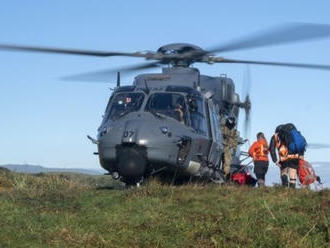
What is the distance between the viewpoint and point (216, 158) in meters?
17.2

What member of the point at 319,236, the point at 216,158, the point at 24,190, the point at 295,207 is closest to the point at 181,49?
the point at 216,158

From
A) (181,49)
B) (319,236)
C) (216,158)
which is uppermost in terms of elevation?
(181,49)

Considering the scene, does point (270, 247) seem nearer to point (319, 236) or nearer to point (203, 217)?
point (319, 236)

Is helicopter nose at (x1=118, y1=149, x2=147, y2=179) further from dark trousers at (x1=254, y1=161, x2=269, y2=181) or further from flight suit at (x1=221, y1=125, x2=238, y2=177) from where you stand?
flight suit at (x1=221, y1=125, x2=238, y2=177)

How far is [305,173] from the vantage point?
1591cm

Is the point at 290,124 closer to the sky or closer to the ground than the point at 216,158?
closer to the sky

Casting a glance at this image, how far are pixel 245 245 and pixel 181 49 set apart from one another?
371 inches

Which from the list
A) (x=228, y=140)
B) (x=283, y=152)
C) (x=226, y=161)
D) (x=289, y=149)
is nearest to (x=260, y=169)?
(x=226, y=161)

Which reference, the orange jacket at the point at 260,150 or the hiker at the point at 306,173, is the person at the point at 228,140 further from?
the hiker at the point at 306,173

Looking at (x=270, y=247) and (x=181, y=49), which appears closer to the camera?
(x=270, y=247)

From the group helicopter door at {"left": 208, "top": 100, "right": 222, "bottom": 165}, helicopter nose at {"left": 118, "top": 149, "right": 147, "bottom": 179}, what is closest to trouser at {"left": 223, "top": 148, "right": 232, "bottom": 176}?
helicopter door at {"left": 208, "top": 100, "right": 222, "bottom": 165}

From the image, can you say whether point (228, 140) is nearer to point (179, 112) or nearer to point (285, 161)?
point (285, 161)

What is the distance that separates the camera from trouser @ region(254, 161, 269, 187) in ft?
59.6

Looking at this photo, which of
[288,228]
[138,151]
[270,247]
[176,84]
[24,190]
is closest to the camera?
[270,247]
